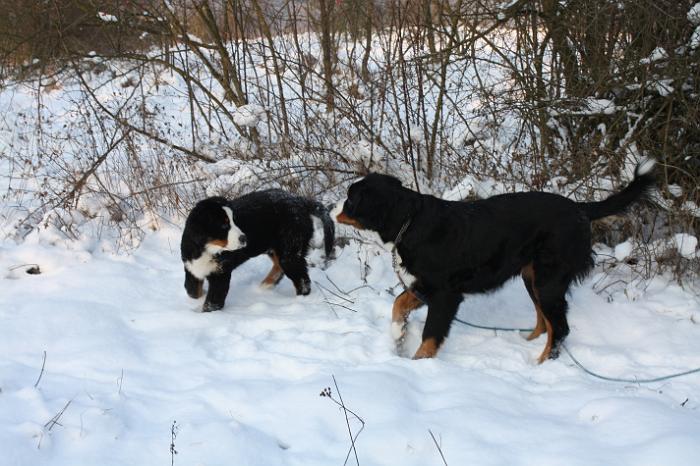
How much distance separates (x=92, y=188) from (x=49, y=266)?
5.63ft

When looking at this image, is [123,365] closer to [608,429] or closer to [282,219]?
[282,219]

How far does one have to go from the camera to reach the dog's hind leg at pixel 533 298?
4024 mm

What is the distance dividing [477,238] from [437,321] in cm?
61

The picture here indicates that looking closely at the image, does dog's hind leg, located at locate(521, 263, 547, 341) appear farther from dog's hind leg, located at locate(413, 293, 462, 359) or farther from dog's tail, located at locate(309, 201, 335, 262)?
dog's tail, located at locate(309, 201, 335, 262)

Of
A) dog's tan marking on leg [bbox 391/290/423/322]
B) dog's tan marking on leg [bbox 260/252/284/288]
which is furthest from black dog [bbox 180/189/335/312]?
dog's tan marking on leg [bbox 391/290/423/322]

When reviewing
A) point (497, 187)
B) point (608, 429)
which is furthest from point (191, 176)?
point (608, 429)

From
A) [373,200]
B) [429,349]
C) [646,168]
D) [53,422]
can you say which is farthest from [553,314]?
[53,422]

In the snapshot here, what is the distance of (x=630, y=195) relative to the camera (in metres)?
3.84

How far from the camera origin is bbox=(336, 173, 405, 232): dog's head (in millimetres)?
3740

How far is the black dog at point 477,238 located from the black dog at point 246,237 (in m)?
1.08

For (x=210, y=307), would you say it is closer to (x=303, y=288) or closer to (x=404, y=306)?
(x=303, y=288)

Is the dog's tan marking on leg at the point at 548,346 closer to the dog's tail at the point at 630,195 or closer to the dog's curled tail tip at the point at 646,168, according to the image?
the dog's tail at the point at 630,195

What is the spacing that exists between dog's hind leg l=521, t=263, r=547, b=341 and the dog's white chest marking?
234 centimetres

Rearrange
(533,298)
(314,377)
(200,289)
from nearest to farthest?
(314,377)
(533,298)
(200,289)
